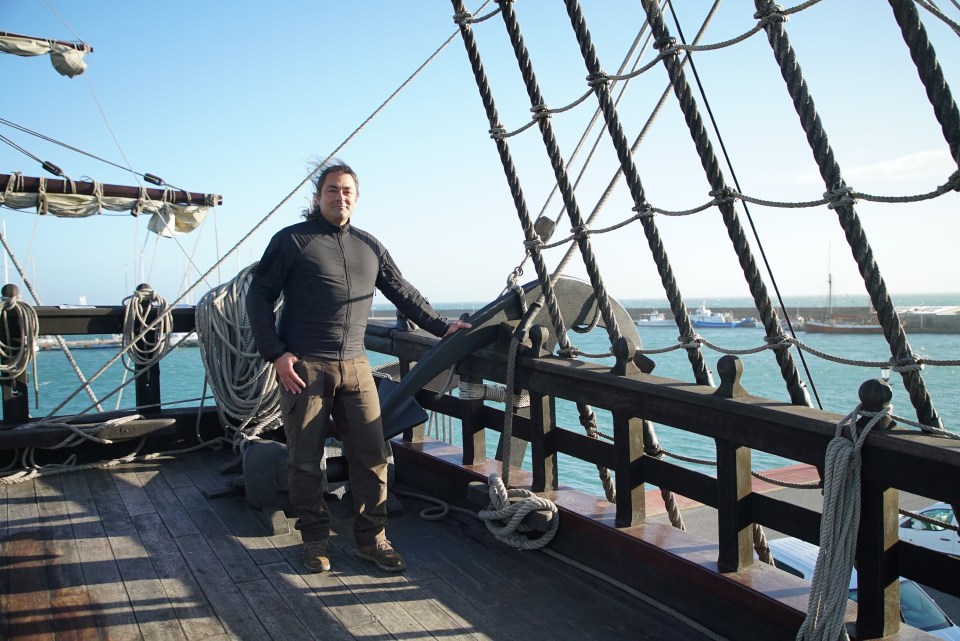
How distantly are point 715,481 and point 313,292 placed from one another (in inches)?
62.6

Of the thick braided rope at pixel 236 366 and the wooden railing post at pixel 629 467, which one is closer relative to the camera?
the wooden railing post at pixel 629 467

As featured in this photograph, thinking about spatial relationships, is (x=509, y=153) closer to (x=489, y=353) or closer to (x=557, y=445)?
Answer: (x=489, y=353)

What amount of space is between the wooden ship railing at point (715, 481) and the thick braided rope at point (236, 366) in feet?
4.45

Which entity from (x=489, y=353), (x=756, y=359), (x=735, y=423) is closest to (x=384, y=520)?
(x=489, y=353)

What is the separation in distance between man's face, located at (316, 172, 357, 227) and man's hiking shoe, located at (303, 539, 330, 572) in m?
1.23

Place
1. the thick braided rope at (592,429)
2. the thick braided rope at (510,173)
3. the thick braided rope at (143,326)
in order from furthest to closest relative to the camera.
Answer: the thick braided rope at (143,326) → the thick braided rope at (592,429) → the thick braided rope at (510,173)

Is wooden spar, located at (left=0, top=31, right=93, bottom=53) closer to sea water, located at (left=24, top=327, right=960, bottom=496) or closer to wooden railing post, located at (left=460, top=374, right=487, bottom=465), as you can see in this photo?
sea water, located at (left=24, top=327, right=960, bottom=496)

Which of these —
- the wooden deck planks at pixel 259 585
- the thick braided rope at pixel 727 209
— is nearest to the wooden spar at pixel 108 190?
the wooden deck planks at pixel 259 585

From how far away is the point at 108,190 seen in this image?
10.6 metres

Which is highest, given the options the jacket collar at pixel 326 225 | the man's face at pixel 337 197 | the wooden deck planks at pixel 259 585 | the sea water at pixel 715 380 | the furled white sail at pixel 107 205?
the furled white sail at pixel 107 205

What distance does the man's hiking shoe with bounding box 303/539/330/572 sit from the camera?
9.55 ft

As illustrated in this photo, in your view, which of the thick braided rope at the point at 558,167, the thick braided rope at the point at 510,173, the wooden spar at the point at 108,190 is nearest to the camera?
the thick braided rope at the point at 558,167

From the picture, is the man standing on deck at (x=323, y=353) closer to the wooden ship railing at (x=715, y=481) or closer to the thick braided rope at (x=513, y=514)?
the thick braided rope at (x=513, y=514)

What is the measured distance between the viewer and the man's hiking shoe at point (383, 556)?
2908mm
